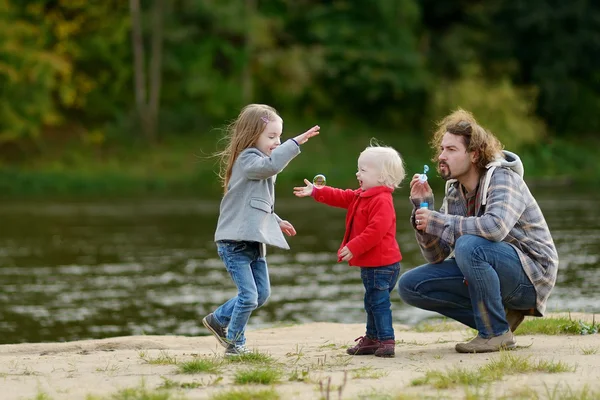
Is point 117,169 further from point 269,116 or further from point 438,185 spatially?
point 269,116

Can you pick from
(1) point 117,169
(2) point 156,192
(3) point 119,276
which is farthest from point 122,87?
(3) point 119,276

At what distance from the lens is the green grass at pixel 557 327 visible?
6320 millimetres

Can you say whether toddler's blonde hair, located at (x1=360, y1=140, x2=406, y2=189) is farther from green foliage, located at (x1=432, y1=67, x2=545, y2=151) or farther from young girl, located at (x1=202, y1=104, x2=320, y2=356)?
green foliage, located at (x1=432, y1=67, x2=545, y2=151)

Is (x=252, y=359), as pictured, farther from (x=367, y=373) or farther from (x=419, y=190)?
(x=419, y=190)

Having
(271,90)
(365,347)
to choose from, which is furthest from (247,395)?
(271,90)

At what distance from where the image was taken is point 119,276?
40.3 ft

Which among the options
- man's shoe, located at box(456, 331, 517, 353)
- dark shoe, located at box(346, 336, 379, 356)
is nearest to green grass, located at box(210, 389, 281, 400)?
dark shoe, located at box(346, 336, 379, 356)

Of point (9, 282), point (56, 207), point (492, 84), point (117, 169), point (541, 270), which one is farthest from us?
point (492, 84)

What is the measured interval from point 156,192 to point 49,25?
9678 millimetres

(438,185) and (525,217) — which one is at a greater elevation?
(438,185)

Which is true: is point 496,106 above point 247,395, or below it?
above

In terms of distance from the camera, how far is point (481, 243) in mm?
5574

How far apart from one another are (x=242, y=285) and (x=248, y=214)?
1.32 feet

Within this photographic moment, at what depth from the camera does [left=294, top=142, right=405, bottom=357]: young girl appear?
18.1 ft
